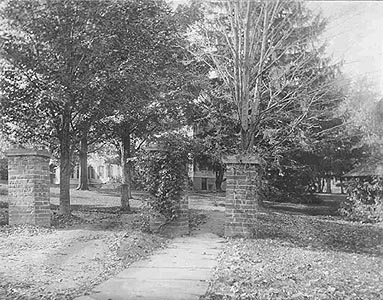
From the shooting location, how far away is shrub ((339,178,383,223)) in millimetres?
2582

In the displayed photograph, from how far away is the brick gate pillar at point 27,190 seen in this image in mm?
3449

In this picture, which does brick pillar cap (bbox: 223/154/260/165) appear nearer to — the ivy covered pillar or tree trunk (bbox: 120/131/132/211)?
the ivy covered pillar

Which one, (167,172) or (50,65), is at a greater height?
(50,65)

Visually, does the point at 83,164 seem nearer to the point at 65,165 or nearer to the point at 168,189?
the point at 65,165

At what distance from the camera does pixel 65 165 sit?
3.64 metres

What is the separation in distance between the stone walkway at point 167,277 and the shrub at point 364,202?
1050mm

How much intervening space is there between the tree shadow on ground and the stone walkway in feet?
2.37

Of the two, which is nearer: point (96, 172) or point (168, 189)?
point (96, 172)

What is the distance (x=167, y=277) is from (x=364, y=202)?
4.63ft

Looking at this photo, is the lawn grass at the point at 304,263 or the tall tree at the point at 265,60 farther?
the tall tree at the point at 265,60

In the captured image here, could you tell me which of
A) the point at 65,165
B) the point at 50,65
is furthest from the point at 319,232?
the point at 50,65

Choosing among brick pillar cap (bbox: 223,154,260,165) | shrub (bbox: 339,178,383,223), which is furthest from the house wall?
shrub (bbox: 339,178,383,223)

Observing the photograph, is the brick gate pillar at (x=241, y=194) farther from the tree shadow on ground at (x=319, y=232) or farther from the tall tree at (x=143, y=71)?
the tall tree at (x=143, y=71)

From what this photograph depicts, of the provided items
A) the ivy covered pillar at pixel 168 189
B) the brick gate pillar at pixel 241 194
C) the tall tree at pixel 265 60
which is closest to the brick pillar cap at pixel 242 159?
the brick gate pillar at pixel 241 194
